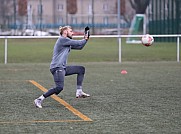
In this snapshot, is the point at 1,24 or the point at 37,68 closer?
the point at 37,68

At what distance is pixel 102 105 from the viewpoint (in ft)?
40.6

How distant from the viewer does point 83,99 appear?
13.5m

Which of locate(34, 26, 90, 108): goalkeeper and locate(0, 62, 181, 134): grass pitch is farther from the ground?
locate(34, 26, 90, 108): goalkeeper

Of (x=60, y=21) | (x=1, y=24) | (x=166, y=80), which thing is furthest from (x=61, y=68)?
(x=60, y=21)

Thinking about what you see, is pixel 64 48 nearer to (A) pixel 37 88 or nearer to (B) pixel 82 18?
(A) pixel 37 88

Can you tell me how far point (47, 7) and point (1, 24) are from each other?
17.9m

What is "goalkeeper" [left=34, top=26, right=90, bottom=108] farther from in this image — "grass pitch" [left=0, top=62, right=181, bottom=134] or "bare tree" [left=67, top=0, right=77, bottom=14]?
"bare tree" [left=67, top=0, right=77, bottom=14]

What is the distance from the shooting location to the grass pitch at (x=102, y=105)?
9617 millimetres

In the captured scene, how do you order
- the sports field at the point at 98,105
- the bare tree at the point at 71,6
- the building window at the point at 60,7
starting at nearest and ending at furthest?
the sports field at the point at 98,105 < the bare tree at the point at 71,6 < the building window at the point at 60,7

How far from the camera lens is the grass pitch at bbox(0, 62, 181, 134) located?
962 cm

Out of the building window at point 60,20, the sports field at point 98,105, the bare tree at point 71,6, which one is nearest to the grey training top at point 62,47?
the sports field at point 98,105

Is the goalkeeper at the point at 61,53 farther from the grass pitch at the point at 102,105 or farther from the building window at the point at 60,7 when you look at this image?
the building window at the point at 60,7

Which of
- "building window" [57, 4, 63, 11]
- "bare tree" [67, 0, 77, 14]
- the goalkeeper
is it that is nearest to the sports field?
the goalkeeper

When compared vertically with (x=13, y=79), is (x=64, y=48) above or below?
above
